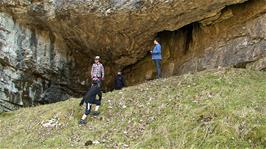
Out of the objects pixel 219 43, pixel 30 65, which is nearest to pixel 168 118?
pixel 219 43

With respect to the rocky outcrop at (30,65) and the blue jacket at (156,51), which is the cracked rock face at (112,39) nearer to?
the rocky outcrop at (30,65)

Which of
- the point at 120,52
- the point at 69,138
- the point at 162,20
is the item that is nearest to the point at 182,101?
the point at 69,138

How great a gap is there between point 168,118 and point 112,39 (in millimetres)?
8680

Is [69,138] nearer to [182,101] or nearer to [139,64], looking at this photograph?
[182,101]

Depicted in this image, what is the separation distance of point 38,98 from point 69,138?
9308 millimetres

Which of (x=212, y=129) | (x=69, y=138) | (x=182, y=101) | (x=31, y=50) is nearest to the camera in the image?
(x=212, y=129)

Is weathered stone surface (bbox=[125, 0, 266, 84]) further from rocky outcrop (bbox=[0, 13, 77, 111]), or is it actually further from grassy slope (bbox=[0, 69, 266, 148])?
rocky outcrop (bbox=[0, 13, 77, 111])

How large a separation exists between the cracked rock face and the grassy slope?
278 centimetres

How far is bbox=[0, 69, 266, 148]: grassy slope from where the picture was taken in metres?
11.6

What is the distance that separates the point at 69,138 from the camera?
13.1 m

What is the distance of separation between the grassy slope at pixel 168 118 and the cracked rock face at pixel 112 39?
9.14 feet

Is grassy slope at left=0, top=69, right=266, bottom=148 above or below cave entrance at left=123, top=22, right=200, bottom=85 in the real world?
below

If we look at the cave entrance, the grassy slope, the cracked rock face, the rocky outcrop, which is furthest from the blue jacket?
the rocky outcrop

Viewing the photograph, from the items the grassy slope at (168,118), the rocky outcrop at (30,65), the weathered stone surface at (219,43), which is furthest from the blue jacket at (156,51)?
the rocky outcrop at (30,65)
